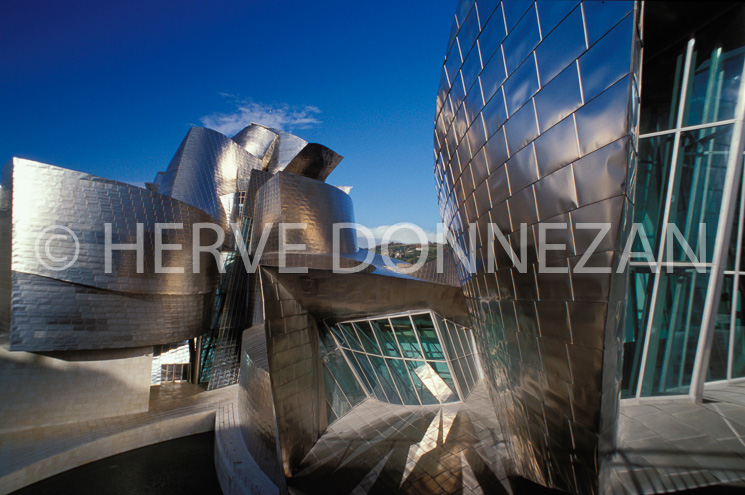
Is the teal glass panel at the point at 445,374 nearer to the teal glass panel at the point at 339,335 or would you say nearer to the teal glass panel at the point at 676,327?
the teal glass panel at the point at 339,335

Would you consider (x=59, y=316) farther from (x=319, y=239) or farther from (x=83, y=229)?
(x=319, y=239)

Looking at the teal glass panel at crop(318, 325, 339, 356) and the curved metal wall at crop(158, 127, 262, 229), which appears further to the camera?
the curved metal wall at crop(158, 127, 262, 229)

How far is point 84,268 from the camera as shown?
50.9ft

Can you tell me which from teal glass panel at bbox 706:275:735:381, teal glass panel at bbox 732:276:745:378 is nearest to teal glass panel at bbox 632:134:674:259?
teal glass panel at bbox 706:275:735:381

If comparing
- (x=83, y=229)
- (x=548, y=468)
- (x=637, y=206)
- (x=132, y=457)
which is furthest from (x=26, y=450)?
(x=637, y=206)

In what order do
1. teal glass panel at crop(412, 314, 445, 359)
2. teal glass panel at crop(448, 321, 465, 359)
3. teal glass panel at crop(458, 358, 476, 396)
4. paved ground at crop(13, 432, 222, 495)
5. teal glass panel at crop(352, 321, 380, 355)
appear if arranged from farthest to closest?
paved ground at crop(13, 432, 222, 495) → teal glass panel at crop(458, 358, 476, 396) → teal glass panel at crop(448, 321, 465, 359) → teal glass panel at crop(352, 321, 380, 355) → teal glass panel at crop(412, 314, 445, 359)

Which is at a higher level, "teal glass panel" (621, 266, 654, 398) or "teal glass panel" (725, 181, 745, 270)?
"teal glass panel" (725, 181, 745, 270)

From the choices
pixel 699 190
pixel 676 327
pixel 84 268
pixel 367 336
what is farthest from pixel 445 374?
pixel 84 268

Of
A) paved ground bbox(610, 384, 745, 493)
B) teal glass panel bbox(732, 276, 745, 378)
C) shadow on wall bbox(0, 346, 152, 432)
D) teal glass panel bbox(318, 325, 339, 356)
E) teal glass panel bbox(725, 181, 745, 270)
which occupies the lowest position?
shadow on wall bbox(0, 346, 152, 432)

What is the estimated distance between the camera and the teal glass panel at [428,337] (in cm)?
1029

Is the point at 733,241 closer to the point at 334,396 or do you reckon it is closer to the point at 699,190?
the point at 699,190

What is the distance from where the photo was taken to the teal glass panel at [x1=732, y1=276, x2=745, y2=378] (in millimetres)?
4517

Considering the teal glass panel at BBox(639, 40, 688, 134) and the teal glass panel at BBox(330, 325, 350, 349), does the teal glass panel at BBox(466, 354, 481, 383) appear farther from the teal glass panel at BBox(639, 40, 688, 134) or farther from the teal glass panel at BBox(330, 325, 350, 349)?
the teal glass panel at BBox(639, 40, 688, 134)

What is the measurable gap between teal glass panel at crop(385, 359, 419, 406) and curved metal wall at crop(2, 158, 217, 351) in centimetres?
1435
